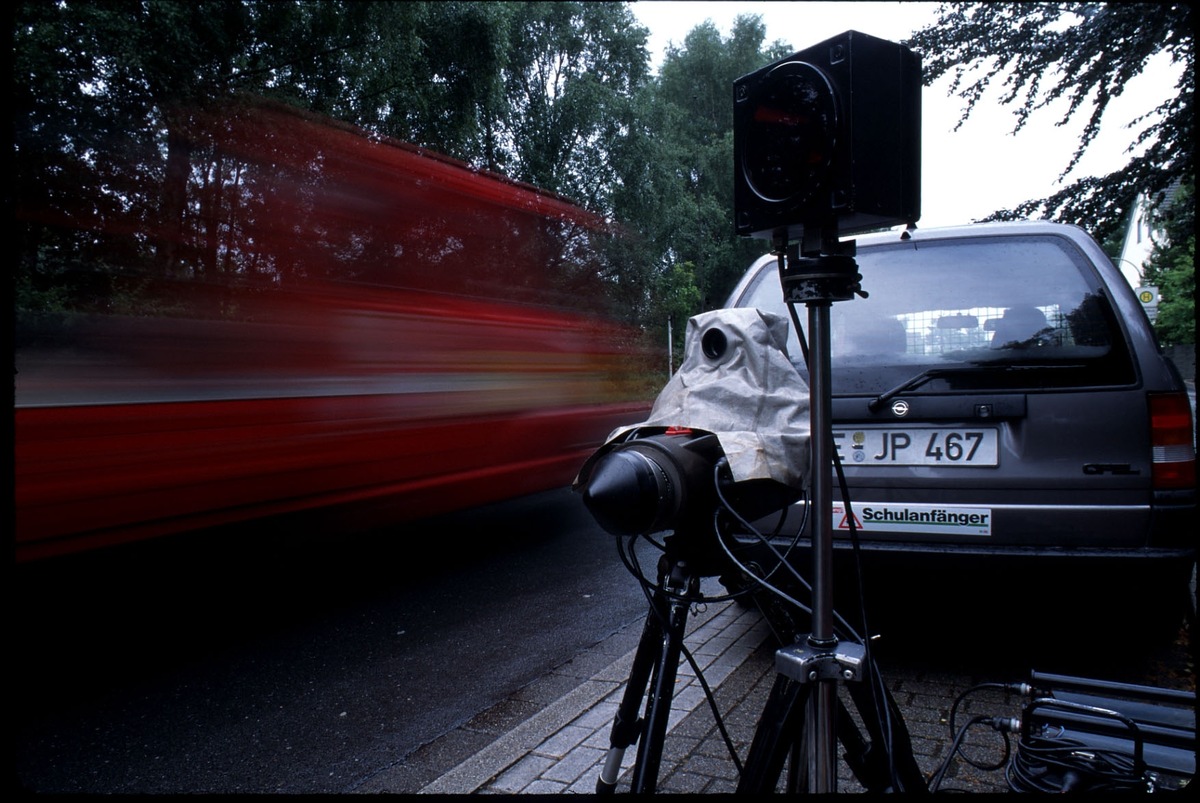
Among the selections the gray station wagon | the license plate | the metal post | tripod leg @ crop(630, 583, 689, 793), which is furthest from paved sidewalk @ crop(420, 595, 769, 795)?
the metal post

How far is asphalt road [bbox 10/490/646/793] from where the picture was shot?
3164 millimetres

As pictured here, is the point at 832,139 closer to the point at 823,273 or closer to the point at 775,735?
the point at 823,273

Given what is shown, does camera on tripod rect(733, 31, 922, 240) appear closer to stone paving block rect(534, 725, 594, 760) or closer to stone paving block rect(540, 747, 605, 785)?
stone paving block rect(540, 747, 605, 785)

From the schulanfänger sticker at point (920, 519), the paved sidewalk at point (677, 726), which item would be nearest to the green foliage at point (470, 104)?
the schulanfänger sticker at point (920, 519)

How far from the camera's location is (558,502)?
8.55 m

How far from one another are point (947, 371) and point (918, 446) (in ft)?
1.11

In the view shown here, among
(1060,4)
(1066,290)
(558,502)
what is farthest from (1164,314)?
(1066,290)

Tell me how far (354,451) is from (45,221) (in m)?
1.95

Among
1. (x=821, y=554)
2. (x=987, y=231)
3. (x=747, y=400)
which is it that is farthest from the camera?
(x=987, y=231)

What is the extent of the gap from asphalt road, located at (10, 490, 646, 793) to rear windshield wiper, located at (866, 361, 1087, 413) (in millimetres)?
2004

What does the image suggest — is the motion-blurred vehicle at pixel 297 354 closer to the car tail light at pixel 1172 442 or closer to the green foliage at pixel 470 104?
the green foliage at pixel 470 104

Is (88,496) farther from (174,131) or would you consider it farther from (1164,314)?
(1164,314)

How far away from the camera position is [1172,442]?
3217mm

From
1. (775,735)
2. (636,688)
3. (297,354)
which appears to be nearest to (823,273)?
(775,735)
